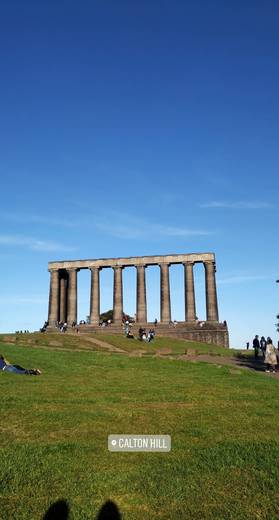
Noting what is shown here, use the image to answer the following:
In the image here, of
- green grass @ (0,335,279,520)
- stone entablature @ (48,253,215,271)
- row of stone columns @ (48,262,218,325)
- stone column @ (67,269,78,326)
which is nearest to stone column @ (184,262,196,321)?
row of stone columns @ (48,262,218,325)

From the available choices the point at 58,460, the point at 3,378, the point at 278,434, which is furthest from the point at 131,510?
the point at 3,378

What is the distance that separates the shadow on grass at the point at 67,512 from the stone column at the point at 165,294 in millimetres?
66115

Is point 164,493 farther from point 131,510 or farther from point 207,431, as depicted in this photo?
point 207,431

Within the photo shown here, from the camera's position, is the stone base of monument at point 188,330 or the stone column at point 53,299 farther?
the stone column at point 53,299

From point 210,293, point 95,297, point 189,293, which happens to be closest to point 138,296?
point 95,297

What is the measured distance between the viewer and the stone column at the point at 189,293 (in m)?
72.5

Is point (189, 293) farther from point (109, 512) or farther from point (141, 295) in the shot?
point (109, 512)

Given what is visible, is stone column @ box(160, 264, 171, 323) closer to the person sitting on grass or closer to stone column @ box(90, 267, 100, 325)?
stone column @ box(90, 267, 100, 325)

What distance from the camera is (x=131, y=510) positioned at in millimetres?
6754

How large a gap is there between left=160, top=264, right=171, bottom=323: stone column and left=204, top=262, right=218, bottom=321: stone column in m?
6.36

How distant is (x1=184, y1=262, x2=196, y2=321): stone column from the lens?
7250 centimetres

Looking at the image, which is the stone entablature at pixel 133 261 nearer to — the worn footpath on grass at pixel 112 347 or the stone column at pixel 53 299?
the stone column at pixel 53 299

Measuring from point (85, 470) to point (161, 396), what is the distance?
259 inches

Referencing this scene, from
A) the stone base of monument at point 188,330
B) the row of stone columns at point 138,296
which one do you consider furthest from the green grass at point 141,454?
the row of stone columns at point 138,296
